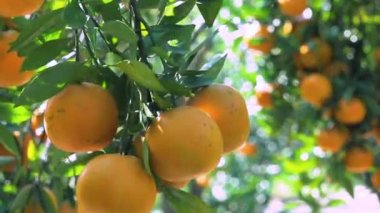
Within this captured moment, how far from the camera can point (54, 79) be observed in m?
0.88

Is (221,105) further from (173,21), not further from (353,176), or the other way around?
(353,176)

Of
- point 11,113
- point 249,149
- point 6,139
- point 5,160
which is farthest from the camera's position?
point 249,149

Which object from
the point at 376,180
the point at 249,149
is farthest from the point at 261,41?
the point at 249,149

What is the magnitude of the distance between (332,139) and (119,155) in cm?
147

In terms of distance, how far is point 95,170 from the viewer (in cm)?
82

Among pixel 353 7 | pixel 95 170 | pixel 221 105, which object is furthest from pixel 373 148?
pixel 95 170

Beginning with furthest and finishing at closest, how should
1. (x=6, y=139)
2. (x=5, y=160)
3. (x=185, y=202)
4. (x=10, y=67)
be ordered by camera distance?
(x=5, y=160) → (x=6, y=139) → (x=10, y=67) → (x=185, y=202)

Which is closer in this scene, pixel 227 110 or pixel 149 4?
pixel 227 110

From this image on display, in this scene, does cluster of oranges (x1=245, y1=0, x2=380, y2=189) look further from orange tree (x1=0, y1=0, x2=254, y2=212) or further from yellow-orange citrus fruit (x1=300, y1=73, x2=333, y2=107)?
orange tree (x1=0, y1=0, x2=254, y2=212)

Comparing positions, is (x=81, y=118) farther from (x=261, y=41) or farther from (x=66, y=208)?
(x=261, y=41)

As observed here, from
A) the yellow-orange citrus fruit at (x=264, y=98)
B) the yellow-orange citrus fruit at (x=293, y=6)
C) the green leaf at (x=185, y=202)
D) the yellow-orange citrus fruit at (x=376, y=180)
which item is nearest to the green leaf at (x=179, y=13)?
the green leaf at (x=185, y=202)

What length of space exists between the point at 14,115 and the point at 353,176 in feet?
5.17

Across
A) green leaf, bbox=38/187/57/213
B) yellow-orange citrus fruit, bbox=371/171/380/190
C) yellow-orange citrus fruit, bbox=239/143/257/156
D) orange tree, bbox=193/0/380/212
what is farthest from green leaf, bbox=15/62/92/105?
yellow-orange citrus fruit, bbox=239/143/257/156

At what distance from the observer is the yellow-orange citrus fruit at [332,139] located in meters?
2.23
